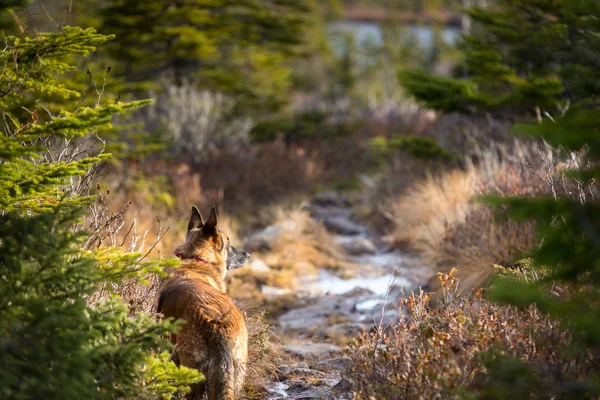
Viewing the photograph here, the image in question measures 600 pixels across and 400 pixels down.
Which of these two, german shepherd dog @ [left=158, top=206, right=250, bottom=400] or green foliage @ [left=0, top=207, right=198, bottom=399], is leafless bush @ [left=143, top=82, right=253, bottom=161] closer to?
german shepherd dog @ [left=158, top=206, right=250, bottom=400]

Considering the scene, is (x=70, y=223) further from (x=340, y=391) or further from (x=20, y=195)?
(x=340, y=391)

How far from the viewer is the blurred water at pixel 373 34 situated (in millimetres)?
41625

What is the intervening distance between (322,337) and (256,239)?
358cm

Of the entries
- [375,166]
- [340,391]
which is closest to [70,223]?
[340,391]

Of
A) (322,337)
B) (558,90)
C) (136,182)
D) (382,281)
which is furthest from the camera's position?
(136,182)

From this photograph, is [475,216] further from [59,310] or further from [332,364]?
[59,310]

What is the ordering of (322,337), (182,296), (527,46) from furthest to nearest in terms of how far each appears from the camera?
(527,46) → (322,337) → (182,296)

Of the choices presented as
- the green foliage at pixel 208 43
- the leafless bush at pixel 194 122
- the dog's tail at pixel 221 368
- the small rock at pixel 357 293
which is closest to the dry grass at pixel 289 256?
the small rock at pixel 357 293

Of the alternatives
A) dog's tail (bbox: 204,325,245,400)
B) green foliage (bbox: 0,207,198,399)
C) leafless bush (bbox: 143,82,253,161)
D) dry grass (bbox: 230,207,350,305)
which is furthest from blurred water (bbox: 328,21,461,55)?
green foliage (bbox: 0,207,198,399)

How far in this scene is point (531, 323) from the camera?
12.1ft

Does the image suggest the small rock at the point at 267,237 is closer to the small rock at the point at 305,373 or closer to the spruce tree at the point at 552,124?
the spruce tree at the point at 552,124

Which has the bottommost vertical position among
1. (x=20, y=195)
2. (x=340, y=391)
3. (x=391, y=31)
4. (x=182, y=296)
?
(x=391, y=31)

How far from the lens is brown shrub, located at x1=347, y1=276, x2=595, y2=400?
10.7ft

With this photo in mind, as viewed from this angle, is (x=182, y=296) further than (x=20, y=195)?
Yes
